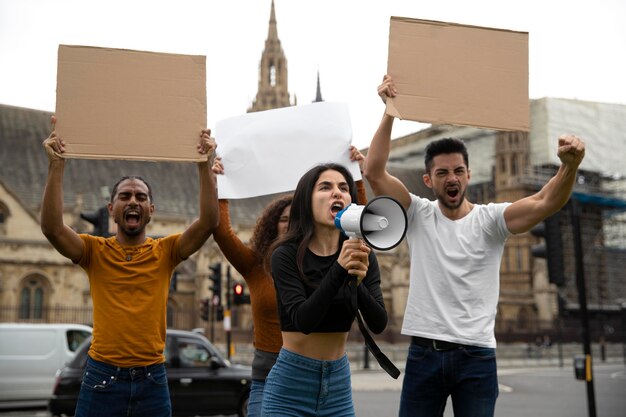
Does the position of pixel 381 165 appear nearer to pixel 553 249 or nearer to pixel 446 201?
pixel 446 201

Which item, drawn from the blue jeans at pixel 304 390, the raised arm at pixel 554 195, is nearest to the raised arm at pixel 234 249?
the blue jeans at pixel 304 390

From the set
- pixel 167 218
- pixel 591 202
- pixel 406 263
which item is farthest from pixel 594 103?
pixel 167 218

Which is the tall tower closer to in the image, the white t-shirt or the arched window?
the arched window

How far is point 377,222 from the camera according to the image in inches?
95.7

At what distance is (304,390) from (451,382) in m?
0.91

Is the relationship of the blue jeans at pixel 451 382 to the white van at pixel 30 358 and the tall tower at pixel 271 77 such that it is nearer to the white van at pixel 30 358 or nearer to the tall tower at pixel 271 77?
the white van at pixel 30 358

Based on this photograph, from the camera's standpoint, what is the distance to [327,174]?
2.91 metres

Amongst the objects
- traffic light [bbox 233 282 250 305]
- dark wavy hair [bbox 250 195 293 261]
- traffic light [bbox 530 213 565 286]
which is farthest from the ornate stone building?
dark wavy hair [bbox 250 195 293 261]

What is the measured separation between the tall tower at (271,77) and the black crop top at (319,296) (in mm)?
69807

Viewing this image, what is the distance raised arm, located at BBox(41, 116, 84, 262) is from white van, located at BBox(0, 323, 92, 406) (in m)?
10.3

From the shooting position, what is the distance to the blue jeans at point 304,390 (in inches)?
108

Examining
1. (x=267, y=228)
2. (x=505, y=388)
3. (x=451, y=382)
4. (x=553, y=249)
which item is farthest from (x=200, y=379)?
(x=505, y=388)

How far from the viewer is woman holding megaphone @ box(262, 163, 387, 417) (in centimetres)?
271

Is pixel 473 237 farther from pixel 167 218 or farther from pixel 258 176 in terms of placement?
pixel 167 218
